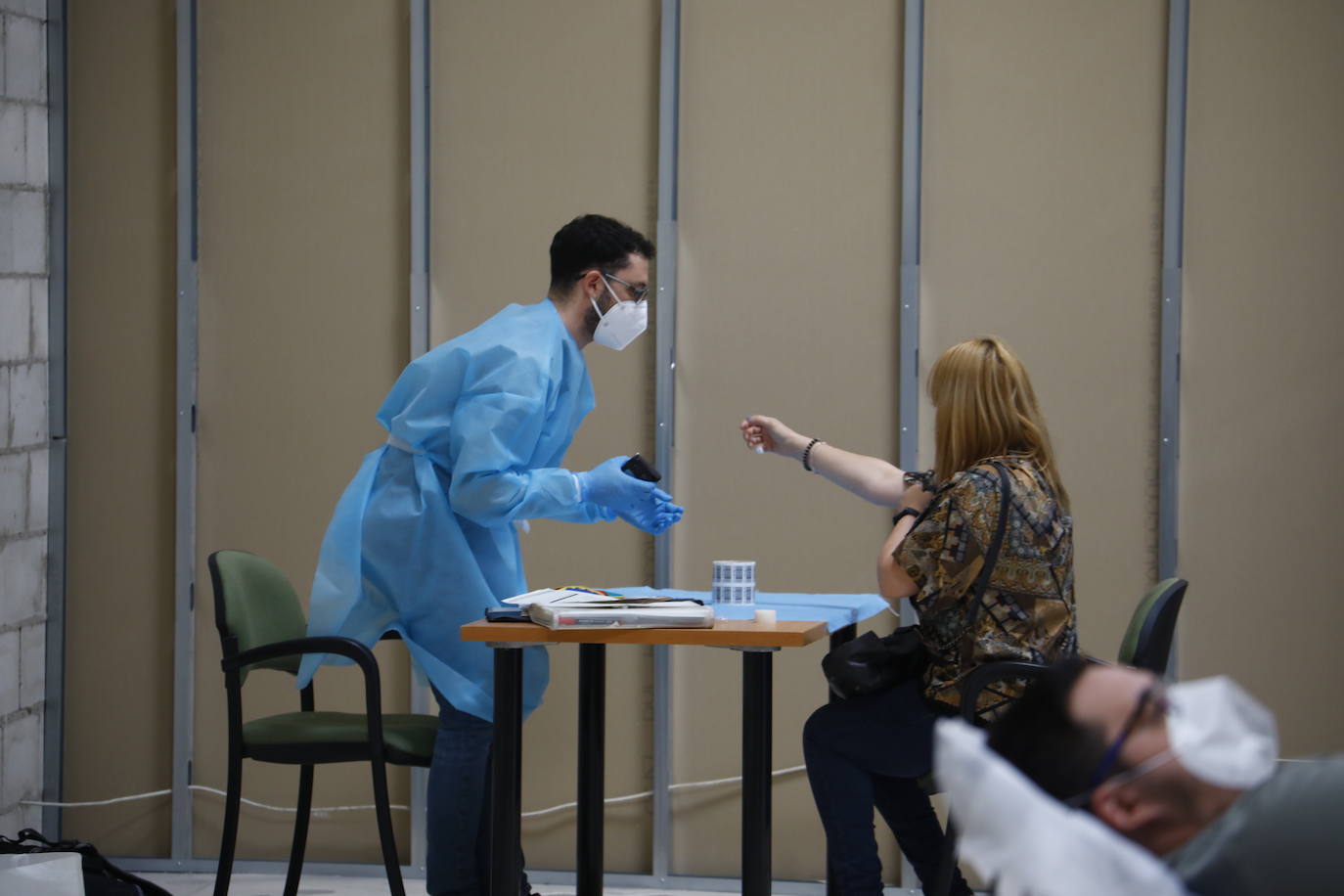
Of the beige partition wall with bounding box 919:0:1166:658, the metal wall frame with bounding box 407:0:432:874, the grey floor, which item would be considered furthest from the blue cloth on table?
the metal wall frame with bounding box 407:0:432:874

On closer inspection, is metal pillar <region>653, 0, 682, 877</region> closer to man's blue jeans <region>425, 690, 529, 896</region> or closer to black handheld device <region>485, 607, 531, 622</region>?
man's blue jeans <region>425, 690, 529, 896</region>

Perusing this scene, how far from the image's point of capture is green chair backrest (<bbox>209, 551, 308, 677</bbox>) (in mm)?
2729

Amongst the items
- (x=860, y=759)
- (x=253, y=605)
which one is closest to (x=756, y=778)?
(x=860, y=759)

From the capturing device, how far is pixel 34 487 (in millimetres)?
3707

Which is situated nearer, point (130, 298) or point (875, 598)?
point (875, 598)

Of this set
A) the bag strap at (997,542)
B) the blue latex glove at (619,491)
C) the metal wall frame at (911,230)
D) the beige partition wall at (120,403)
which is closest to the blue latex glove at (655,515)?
the blue latex glove at (619,491)

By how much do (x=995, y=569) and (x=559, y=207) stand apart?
1.80 metres

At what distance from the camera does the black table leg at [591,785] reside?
9.09ft

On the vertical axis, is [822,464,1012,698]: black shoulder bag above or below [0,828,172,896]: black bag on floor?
above

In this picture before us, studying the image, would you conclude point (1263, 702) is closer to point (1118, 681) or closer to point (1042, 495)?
point (1042, 495)

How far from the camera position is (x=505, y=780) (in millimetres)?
2344

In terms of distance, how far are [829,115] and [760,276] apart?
1.49 ft

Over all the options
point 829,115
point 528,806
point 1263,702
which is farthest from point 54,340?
point 1263,702

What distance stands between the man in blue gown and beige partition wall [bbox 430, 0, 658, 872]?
771 millimetres
